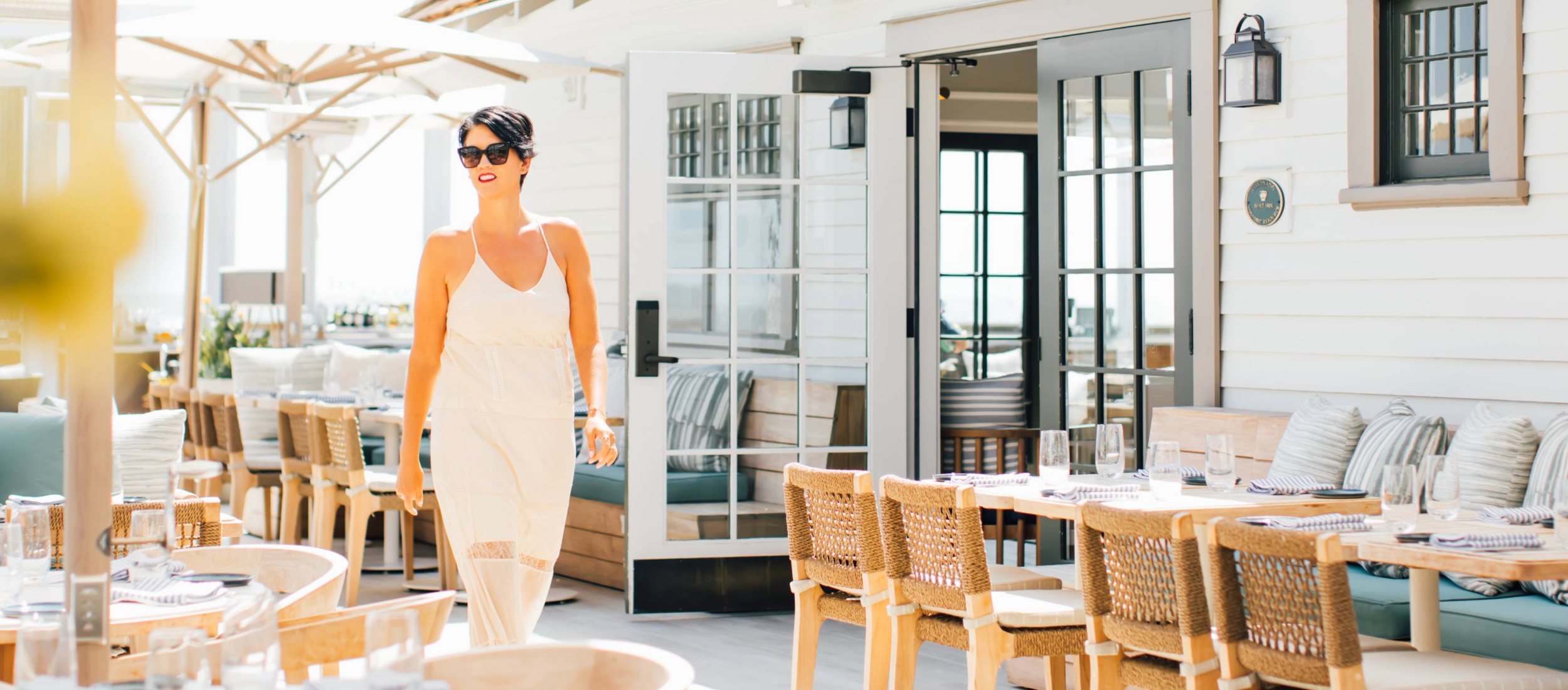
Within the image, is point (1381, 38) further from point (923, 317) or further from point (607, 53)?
point (607, 53)

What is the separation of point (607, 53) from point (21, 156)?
7.79 metres

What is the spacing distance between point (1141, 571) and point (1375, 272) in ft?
7.10

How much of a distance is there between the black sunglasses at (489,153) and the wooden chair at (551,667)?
6.00ft

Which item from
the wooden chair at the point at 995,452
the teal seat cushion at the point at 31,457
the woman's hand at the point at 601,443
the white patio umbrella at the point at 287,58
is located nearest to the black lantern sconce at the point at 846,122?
the white patio umbrella at the point at 287,58

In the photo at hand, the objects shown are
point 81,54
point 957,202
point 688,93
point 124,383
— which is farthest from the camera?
point 124,383

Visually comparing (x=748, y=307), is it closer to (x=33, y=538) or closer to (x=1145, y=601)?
(x=1145, y=601)

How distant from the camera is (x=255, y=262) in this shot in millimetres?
12859

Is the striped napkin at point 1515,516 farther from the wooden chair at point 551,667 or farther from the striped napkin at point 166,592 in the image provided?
the striped napkin at point 166,592

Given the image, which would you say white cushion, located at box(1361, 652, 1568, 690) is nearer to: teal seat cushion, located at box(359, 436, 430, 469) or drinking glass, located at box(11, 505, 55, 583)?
drinking glass, located at box(11, 505, 55, 583)

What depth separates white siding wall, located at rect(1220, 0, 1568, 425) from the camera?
4.26 metres

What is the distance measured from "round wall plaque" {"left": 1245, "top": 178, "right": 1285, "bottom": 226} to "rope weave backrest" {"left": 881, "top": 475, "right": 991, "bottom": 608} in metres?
2.08

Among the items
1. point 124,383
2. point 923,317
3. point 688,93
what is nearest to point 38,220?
point 688,93

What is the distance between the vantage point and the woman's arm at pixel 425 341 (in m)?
3.40

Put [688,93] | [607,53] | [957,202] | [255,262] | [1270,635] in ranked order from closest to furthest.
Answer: [1270,635]
[688,93]
[607,53]
[957,202]
[255,262]
